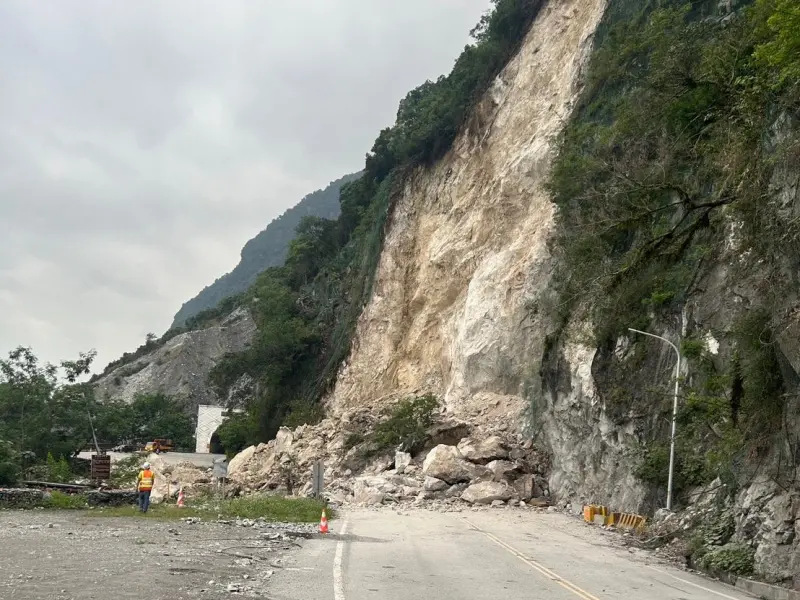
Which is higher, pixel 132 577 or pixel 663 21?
pixel 663 21

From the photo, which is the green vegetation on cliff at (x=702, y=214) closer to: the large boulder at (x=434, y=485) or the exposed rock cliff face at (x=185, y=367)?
the large boulder at (x=434, y=485)

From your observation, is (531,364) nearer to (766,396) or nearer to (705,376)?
(705,376)

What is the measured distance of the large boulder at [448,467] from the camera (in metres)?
30.8

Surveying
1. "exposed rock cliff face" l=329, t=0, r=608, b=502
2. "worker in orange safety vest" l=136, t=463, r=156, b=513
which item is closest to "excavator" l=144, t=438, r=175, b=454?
"exposed rock cliff face" l=329, t=0, r=608, b=502

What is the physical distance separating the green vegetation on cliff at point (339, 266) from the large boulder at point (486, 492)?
2342cm

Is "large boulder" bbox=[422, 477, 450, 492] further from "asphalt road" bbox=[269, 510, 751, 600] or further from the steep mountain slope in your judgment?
"asphalt road" bbox=[269, 510, 751, 600]

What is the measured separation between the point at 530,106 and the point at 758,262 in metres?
31.3

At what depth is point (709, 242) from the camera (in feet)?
67.9

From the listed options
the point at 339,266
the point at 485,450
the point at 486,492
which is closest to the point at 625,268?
the point at 486,492

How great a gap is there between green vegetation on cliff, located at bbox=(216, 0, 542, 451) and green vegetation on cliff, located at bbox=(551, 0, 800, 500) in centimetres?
1893

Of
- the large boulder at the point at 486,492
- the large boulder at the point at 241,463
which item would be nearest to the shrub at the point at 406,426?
the large boulder at the point at 486,492

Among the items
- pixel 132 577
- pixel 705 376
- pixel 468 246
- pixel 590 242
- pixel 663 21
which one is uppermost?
pixel 663 21

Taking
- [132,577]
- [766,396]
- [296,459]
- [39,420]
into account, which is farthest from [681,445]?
[39,420]

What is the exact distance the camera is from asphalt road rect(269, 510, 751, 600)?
985 cm
